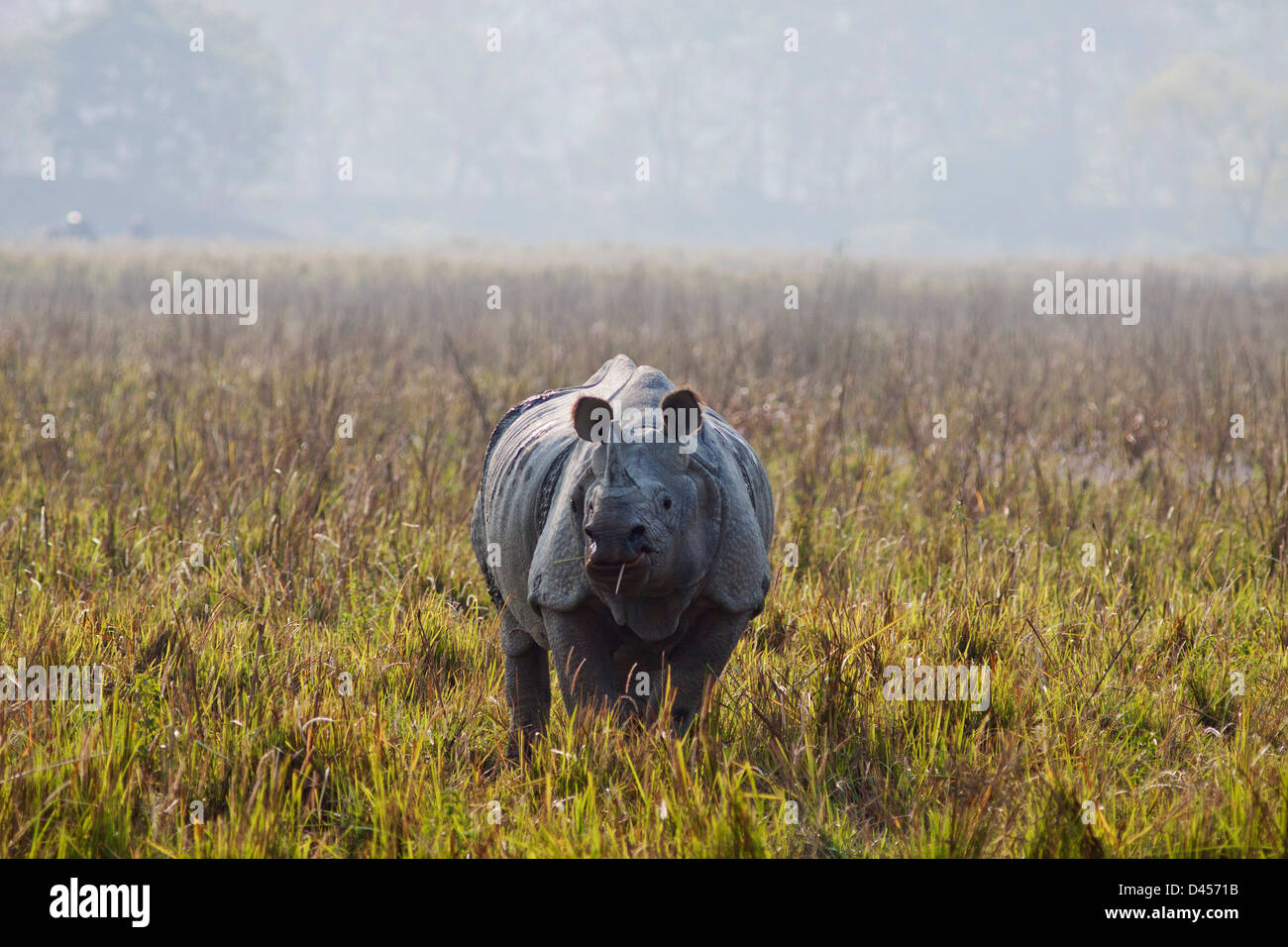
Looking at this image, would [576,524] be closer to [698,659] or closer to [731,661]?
[698,659]

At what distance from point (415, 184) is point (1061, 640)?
93.7m

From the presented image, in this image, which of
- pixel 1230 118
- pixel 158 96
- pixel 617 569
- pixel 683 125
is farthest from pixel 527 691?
pixel 683 125

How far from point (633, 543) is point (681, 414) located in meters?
0.38

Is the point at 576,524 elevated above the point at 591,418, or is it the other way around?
the point at 591,418

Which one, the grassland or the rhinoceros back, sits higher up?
the rhinoceros back

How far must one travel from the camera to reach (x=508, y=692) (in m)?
3.22

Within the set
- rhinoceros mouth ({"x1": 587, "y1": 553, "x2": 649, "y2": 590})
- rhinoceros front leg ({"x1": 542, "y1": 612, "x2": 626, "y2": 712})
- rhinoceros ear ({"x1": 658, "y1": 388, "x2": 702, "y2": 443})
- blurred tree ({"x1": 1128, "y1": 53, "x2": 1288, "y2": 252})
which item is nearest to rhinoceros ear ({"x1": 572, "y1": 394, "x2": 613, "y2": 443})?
rhinoceros ear ({"x1": 658, "y1": 388, "x2": 702, "y2": 443})

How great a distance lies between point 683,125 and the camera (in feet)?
261

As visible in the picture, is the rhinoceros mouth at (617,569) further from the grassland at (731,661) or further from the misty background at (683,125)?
the misty background at (683,125)

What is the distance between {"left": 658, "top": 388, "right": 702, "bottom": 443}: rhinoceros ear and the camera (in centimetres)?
253

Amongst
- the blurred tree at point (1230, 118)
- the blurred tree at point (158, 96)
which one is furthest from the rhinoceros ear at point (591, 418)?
the blurred tree at point (158, 96)

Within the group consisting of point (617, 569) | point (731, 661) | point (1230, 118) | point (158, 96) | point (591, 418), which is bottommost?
point (731, 661)

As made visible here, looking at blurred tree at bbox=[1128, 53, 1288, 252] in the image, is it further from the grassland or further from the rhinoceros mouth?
the rhinoceros mouth
